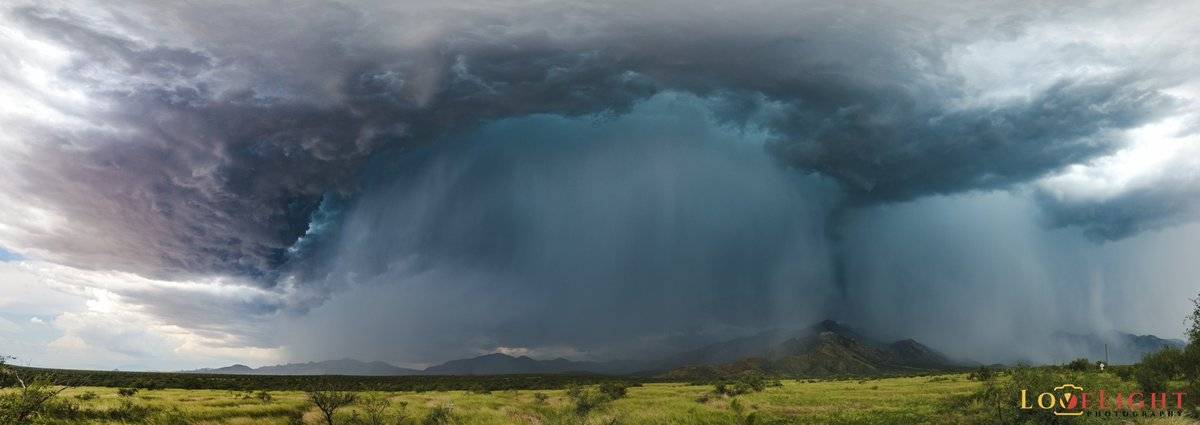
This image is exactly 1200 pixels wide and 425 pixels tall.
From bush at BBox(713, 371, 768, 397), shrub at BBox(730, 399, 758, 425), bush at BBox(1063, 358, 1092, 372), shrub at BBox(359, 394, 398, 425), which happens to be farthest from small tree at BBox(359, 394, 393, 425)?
bush at BBox(1063, 358, 1092, 372)

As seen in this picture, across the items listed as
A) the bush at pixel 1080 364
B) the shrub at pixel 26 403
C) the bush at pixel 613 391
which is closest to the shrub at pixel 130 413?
the shrub at pixel 26 403

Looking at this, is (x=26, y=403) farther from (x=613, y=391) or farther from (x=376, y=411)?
(x=613, y=391)

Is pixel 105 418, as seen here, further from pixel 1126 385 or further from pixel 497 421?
pixel 1126 385

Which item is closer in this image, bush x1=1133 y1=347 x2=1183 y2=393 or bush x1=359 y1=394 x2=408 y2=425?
bush x1=359 y1=394 x2=408 y2=425

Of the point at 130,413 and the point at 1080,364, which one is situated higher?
the point at 1080,364

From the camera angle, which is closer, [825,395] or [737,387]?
[825,395]

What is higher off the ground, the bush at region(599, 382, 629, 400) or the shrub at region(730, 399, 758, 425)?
the shrub at region(730, 399, 758, 425)

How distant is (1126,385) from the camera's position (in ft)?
181

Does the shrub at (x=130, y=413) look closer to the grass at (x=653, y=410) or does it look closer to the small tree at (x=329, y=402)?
the grass at (x=653, y=410)

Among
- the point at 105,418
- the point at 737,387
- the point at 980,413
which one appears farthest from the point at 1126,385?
the point at 105,418

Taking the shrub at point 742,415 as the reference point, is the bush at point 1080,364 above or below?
above

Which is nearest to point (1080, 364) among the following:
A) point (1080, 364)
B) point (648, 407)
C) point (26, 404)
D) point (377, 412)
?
point (1080, 364)

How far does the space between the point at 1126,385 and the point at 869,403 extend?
882 inches

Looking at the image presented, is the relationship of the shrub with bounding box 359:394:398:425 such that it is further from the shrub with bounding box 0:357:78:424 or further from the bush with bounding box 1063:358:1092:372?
the bush with bounding box 1063:358:1092:372
